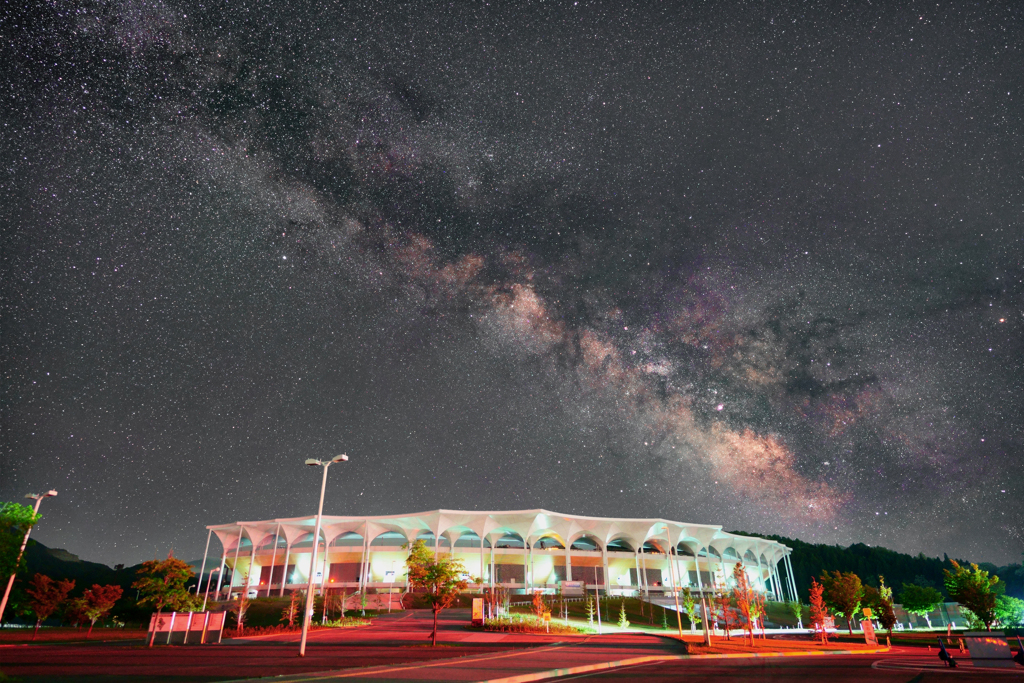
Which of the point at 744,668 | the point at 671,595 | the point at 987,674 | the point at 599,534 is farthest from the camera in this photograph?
the point at 599,534

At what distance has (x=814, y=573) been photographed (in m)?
153

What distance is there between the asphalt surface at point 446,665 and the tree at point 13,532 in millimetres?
3868

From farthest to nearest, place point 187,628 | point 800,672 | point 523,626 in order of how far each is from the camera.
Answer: point 523,626
point 187,628
point 800,672

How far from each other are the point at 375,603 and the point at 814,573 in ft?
459

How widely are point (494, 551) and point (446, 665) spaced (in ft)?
231

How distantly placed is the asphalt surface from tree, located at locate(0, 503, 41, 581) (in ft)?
12.7

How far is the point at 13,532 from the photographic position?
27734 mm

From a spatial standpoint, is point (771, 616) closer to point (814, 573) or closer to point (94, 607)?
point (94, 607)

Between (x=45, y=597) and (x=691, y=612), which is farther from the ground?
(x=45, y=597)

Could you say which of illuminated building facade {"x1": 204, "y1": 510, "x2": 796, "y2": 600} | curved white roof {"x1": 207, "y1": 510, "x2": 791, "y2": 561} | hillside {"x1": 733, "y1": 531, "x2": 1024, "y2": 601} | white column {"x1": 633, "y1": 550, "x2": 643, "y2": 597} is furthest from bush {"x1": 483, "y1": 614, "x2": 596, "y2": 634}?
hillside {"x1": 733, "y1": 531, "x2": 1024, "y2": 601}

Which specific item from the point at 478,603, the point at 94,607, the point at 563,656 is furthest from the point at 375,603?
the point at 563,656

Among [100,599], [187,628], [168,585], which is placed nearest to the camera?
[187,628]

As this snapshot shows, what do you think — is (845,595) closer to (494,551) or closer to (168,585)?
(494,551)

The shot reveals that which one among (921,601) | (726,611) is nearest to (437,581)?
(726,611)
